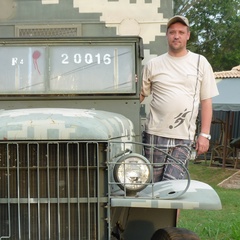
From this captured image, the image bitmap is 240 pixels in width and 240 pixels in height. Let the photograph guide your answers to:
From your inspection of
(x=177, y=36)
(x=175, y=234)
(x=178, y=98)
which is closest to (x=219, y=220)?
(x=178, y=98)

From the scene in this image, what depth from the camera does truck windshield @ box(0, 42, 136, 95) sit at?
14.9ft

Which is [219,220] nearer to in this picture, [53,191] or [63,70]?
[63,70]

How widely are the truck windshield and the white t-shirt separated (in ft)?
0.77

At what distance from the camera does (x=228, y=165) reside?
48.5 ft

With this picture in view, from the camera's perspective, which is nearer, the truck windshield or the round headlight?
the round headlight

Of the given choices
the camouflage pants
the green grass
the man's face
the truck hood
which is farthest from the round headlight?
the green grass

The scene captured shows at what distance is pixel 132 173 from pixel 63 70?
1380 mm

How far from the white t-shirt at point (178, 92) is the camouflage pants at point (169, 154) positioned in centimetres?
5

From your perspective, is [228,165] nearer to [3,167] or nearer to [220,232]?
[220,232]

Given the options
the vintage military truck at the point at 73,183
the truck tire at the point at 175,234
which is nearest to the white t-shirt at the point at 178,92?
the vintage military truck at the point at 73,183

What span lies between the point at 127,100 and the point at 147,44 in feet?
3.06

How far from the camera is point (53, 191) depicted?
341cm

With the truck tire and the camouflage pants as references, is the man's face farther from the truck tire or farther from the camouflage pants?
the truck tire

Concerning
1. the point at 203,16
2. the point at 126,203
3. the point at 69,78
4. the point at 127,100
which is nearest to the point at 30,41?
the point at 69,78
